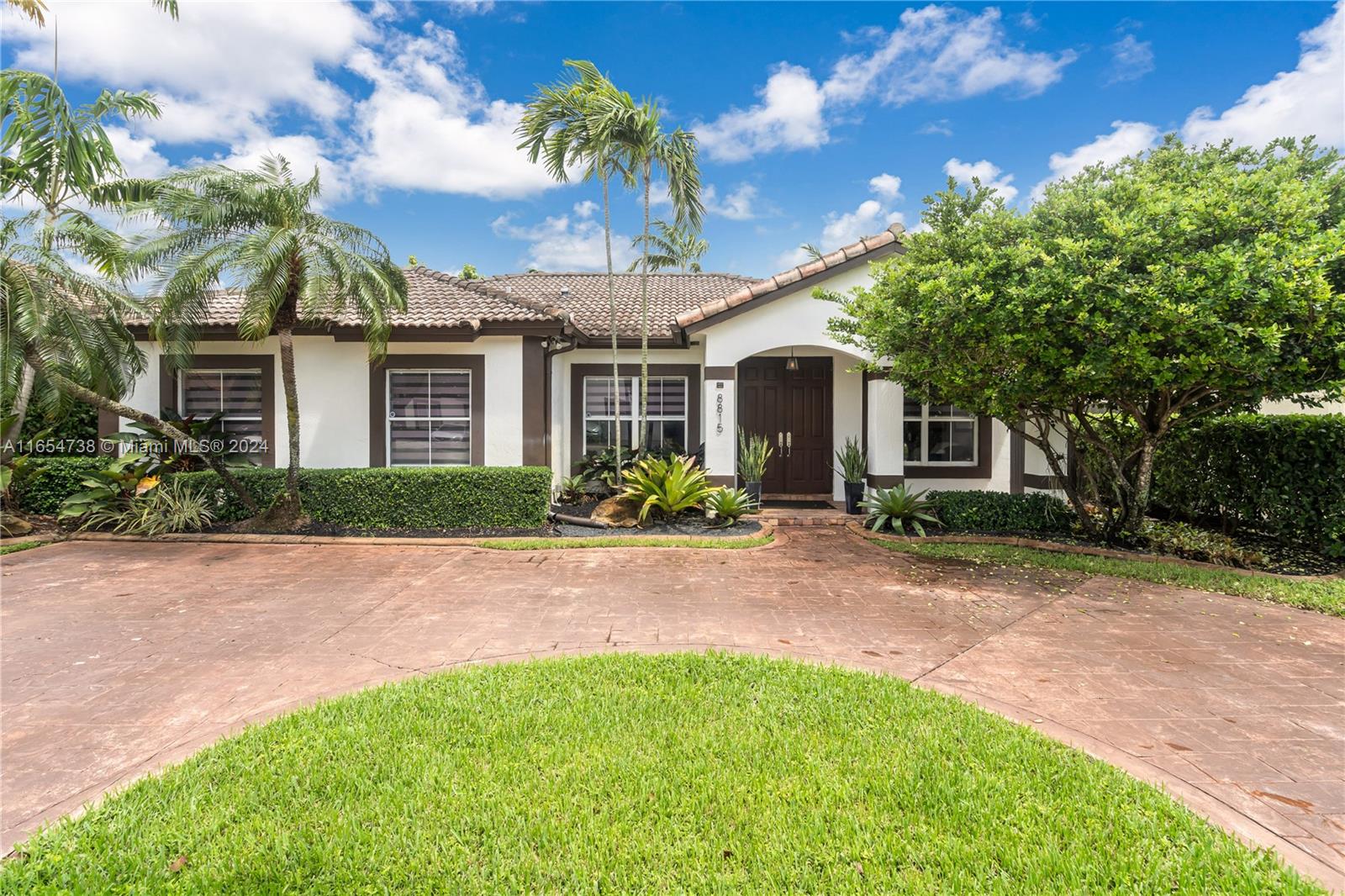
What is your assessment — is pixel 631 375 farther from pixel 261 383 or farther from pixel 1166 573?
pixel 1166 573

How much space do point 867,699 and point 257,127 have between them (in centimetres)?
1248

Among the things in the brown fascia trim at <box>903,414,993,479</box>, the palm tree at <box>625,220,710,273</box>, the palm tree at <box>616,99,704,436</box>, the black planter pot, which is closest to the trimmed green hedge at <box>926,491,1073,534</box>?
the black planter pot

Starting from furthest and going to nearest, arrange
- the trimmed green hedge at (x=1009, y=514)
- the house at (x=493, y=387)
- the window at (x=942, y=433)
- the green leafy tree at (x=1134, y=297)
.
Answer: the window at (x=942, y=433), the house at (x=493, y=387), the trimmed green hedge at (x=1009, y=514), the green leafy tree at (x=1134, y=297)

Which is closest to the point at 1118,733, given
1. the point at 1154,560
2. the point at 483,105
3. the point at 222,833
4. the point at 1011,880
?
the point at 1011,880

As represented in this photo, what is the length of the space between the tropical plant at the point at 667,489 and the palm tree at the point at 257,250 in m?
4.94

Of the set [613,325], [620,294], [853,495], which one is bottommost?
[853,495]

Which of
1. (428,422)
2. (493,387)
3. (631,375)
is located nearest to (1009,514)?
(631,375)

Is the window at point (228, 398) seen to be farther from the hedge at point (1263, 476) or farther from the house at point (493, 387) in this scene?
the hedge at point (1263, 476)

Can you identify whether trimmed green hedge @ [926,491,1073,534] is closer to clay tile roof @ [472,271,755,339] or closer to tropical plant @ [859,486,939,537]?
tropical plant @ [859,486,939,537]

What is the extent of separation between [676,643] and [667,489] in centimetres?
522

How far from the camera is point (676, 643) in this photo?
16.1 feet

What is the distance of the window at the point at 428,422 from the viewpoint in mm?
11141

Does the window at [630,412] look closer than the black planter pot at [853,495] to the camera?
No

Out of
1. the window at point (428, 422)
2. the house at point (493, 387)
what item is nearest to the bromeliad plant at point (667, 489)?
the house at point (493, 387)
